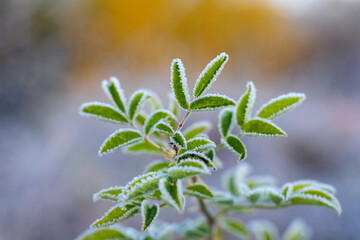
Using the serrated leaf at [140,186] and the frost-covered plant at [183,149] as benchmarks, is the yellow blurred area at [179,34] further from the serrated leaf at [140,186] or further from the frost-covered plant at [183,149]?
the serrated leaf at [140,186]

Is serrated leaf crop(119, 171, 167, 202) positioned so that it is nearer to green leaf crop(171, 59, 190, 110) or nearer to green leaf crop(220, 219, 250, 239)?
green leaf crop(171, 59, 190, 110)

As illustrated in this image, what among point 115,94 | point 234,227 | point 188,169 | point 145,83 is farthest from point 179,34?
point 188,169

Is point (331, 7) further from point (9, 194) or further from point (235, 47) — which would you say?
point (9, 194)

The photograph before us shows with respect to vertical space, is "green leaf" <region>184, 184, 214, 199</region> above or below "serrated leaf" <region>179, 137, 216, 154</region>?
below

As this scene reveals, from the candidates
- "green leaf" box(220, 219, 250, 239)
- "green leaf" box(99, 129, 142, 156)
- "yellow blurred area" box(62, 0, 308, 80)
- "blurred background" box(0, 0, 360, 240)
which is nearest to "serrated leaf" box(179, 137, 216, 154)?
"green leaf" box(99, 129, 142, 156)

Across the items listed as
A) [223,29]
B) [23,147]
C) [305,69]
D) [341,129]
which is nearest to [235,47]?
[223,29]
